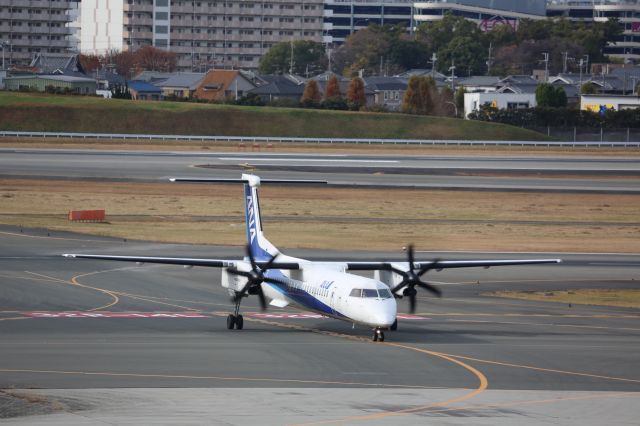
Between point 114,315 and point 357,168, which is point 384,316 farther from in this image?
point 357,168

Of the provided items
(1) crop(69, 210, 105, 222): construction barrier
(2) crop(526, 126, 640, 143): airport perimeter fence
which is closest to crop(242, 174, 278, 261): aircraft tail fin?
(1) crop(69, 210, 105, 222): construction barrier

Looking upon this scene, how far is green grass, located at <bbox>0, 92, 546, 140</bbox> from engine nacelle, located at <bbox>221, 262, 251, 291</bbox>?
113 metres

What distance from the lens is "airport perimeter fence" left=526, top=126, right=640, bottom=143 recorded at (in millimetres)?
163875

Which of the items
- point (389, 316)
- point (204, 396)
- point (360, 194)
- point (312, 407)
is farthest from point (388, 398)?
point (360, 194)

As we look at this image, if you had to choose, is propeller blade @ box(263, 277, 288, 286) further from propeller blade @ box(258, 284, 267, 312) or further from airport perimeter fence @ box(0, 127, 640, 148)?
airport perimeter fence @ box(0, 127, 640, 148)

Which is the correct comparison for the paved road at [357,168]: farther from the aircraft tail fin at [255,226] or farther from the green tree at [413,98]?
the green tree at [413,98]

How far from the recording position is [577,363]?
3684 cm

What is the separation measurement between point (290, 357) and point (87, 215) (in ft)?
143

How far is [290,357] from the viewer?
37031mm

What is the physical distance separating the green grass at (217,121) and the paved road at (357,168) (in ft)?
93.1

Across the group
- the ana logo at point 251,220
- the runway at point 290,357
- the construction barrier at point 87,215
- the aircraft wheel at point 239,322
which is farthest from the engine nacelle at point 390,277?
the construction barrier at point 87,215

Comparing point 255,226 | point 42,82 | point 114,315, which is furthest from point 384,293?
point 42,82

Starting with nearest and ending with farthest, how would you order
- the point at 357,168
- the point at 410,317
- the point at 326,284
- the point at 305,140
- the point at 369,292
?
1. the point at 369,292
2. the point at 326,284
3. the point at 410,317
4. the point at 357,168
5. the point at 305,140

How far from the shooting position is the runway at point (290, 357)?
2878 cm
